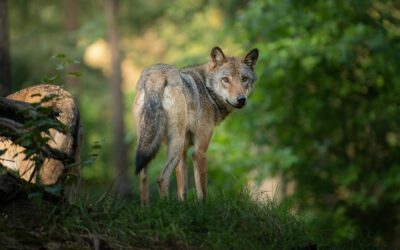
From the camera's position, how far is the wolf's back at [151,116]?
22.2 feet

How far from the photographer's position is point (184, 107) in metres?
7.47

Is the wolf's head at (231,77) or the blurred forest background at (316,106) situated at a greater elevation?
the blurred forest background at (316,106)

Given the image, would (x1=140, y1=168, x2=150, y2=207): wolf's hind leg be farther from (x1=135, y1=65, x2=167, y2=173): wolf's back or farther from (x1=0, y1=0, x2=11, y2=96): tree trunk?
(x1=0, y1=0, x2=11, y2=96): tree trunk

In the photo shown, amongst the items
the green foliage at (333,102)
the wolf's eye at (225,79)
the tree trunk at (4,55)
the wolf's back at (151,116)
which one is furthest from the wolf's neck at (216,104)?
the green foliage at (333,102)

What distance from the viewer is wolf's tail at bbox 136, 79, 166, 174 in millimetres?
6758

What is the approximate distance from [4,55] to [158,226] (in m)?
5.96

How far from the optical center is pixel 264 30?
1678 centimetres

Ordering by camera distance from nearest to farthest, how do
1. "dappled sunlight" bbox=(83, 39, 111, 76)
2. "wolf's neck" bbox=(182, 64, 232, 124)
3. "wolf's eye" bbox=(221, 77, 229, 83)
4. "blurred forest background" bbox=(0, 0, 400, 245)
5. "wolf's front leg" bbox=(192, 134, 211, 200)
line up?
"wolf's front leg" bbox=(192, 134, 211, 200)
"wolf's neck" bbox=(182, 64, 232, 124)
"wolf's eye" bbox=(221, 77, 229, 83)
"blurred forest background" bbox=(0, 0, 400, 245)
"dappled sunlight" bbox=(83, 39, 111, 76)

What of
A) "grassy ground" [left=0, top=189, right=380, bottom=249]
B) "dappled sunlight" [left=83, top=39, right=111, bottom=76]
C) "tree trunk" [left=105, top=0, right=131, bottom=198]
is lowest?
Result: "grassy ground" [left=0, top=189, right=380, bottom=249]

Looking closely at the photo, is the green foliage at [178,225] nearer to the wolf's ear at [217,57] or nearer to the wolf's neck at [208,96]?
the wolf's neck at [208,96]

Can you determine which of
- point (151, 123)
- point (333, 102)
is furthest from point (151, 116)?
point (333, 102)

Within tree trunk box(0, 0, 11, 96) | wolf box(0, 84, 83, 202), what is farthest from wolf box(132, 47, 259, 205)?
tree trunk box(0, 0, 11, 96)

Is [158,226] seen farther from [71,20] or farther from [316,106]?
[71,20]

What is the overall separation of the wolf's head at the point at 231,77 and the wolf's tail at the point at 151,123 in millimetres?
1271
